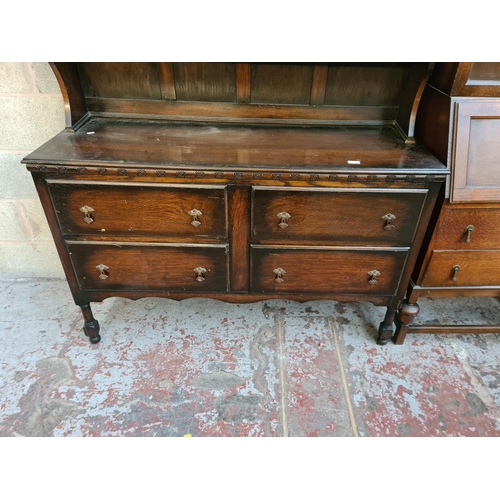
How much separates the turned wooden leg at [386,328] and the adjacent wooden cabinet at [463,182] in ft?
0.49

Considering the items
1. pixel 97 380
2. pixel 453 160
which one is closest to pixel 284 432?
pixel 97 380

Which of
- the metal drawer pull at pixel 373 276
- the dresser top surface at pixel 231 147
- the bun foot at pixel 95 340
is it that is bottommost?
the bun foot at pixel 95 340

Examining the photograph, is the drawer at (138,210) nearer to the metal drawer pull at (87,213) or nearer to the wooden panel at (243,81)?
the metal drawer pull at (87,213)

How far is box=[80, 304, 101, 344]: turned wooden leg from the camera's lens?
1.95 meters

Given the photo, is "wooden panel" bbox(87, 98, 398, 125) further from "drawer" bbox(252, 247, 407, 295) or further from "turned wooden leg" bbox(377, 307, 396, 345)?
"turned wooden leg" bbox(377, 307, 396, 345)

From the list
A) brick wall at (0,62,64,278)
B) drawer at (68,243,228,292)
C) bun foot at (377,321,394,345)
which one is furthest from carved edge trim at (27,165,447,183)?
bun foot at (377,321,394,345)

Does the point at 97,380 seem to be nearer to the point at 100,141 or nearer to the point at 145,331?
the point at 145,331

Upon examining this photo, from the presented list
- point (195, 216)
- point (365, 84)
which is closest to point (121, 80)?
point (195, 216)

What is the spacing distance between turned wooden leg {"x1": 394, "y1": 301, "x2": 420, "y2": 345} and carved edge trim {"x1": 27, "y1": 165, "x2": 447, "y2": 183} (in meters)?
0.72

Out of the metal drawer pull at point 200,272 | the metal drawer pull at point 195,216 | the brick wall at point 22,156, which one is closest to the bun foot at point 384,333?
the metal drawer pull at point 200,272

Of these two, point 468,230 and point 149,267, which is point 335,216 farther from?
point 149,267

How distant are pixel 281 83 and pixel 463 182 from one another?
3.15 feet

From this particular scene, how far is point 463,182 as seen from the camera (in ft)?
5.08

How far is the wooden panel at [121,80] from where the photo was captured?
1.80 m
